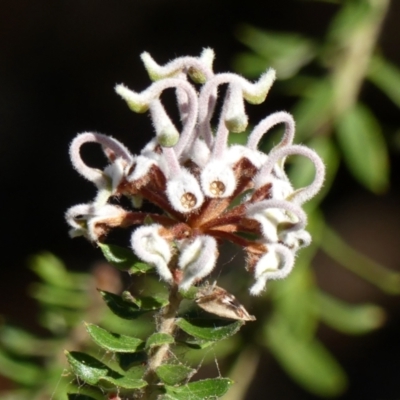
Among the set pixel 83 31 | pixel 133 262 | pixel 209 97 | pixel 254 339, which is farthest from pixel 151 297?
pixel 83 31

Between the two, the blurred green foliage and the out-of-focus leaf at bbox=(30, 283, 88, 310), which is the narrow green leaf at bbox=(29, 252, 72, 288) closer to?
the out-of-focus leaf at bbox=(30, 283, 88, 310)

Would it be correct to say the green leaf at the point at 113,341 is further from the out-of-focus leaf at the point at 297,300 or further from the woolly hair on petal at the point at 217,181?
the out-of-focus leaf at the point at 297,300

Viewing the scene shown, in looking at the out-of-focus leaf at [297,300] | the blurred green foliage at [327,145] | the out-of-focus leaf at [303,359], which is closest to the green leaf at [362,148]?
the blurred green foliage at [327,145]

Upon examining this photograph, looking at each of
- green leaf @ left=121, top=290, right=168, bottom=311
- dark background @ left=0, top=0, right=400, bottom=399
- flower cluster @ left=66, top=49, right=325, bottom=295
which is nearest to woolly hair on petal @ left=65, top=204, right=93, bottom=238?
flower cluster @ left=66, top=49, right=325, bottom=295

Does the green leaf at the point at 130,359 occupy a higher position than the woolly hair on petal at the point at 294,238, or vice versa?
the woolly hair on petal at the point at 294,238

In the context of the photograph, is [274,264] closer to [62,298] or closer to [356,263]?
[62,298]

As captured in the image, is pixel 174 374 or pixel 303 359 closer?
pixel 174 374

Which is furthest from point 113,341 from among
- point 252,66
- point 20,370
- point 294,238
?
point 252,66
